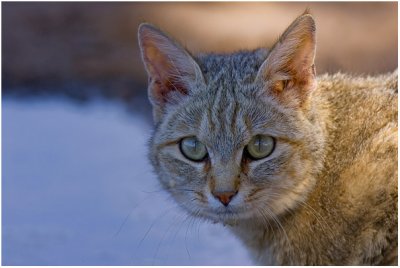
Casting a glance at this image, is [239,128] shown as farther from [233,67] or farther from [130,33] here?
[130,33]

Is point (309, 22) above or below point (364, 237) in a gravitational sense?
above

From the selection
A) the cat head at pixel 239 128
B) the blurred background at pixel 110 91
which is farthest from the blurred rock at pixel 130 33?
the cat head at pixel 239 128

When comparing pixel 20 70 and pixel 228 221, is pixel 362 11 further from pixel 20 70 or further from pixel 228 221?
pixel 228 221

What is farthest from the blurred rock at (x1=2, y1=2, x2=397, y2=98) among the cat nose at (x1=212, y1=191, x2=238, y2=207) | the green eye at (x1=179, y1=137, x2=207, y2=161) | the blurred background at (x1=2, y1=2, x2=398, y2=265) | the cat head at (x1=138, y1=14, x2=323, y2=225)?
the cat nose at (x1=212, y1=191, x2=238, y2=207)

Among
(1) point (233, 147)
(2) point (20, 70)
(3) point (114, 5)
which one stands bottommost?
(2) point (20, 70)

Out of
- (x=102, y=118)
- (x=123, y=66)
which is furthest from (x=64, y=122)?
(x=123, y=66)

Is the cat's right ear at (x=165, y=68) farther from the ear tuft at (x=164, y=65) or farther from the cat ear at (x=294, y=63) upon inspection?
the cat ear at (x=294, y=63)

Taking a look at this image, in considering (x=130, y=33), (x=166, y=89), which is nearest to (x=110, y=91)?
(x=130, y=33)
